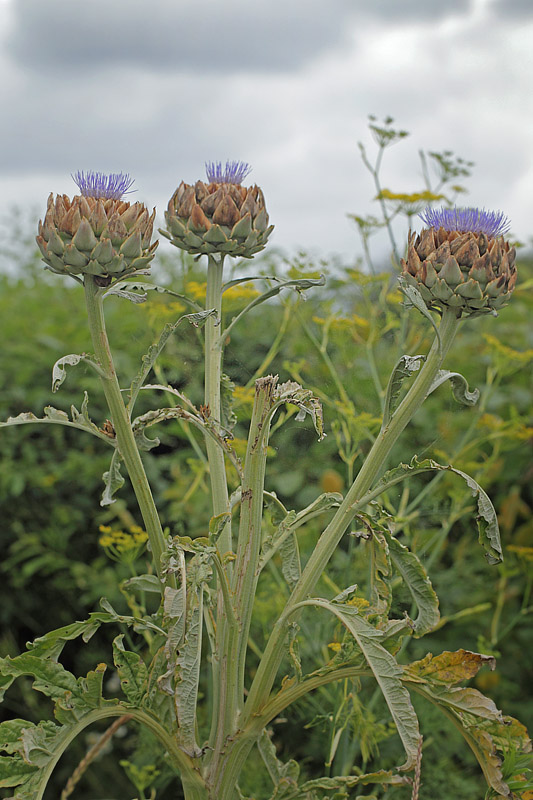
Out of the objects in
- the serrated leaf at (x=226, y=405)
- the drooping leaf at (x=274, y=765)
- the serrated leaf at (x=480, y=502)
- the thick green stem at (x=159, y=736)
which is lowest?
the drooping leaf at (x=274, y=765)

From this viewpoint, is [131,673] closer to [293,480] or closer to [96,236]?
[96,236]

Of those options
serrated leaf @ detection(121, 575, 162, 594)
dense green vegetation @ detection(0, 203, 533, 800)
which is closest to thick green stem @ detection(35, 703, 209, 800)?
serrated leaf @ detection(121, 575, 162, 594)

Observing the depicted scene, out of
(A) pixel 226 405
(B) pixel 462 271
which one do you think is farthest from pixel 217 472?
(B) pixel 462 271

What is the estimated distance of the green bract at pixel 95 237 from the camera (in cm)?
58

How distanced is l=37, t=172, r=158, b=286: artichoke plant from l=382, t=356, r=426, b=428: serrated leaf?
0.22 m

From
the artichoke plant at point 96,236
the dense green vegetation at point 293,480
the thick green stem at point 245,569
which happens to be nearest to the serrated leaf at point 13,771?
the thick green stem at point 245,569

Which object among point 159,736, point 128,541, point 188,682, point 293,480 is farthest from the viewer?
point 293,480

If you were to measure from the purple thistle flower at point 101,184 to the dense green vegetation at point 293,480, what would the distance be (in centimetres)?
50

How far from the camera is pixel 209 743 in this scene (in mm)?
648

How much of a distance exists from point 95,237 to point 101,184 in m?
0.07

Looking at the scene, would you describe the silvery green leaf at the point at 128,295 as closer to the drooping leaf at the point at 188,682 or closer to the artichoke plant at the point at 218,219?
the artichoke plant at the point at 218,219

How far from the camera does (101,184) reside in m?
0.63

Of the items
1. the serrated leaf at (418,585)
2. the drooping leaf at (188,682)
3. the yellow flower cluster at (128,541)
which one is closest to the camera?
the drooping leaf at (188,682)

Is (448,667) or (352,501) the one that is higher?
(352,501)
